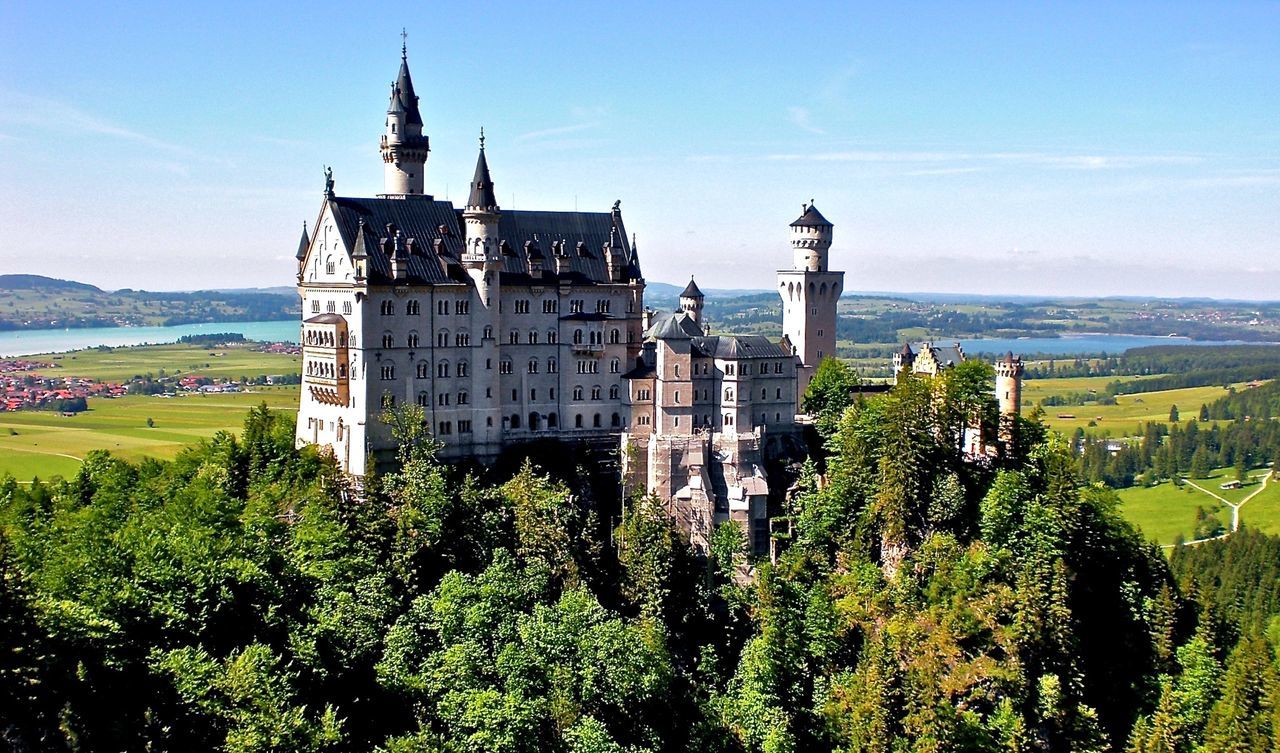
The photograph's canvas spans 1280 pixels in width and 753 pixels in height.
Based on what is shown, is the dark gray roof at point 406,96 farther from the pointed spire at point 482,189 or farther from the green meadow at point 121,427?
the green meadow at point 121,427

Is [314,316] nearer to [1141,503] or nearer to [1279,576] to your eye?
[1279,576]

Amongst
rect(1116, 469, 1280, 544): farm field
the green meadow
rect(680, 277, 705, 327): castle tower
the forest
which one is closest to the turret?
rect(680, 277, 705, 327): castle tower

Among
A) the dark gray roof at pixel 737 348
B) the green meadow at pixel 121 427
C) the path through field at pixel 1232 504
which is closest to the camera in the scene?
the dark gray roof at pixel 737 348

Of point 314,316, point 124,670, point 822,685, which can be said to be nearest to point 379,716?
point 124,670

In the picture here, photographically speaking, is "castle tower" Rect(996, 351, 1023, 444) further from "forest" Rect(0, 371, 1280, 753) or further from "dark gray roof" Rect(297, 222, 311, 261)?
"dark gray roof" Rect(297, 222, 311, 261)

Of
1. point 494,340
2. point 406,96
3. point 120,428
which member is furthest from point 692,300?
point 120,428

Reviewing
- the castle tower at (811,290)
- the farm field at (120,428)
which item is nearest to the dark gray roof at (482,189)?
the castle tower at (811,290)
